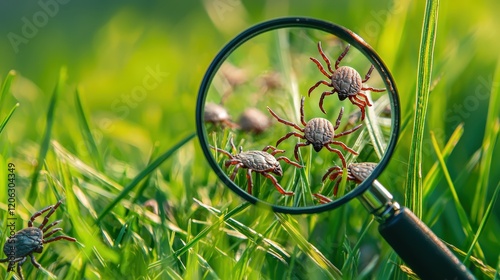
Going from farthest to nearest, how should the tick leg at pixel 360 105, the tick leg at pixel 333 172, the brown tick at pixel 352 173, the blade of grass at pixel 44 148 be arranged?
the blade of grass at pixel 44 148 → the tick leg at pixel 360 105 → the tick leg at pixel 333 172 → the brown tick at pixel 352 173

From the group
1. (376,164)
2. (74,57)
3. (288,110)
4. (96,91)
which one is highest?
(74,57)

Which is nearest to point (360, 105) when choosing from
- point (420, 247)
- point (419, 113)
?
point (419, 113)

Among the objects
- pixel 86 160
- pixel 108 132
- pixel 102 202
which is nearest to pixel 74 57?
pixel 108 132

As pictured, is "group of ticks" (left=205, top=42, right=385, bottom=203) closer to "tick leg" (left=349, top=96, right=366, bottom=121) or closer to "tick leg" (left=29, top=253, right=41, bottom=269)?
"tick leg" (left=349, top=96, right=366, bottom=121)

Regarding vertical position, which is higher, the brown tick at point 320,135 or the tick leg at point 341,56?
the tick leg at point 341,56

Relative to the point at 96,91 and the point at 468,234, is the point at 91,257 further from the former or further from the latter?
the point at 96,91

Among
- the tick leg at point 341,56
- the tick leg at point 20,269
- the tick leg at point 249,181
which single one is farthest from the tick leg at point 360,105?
the tick leg at point 20,269

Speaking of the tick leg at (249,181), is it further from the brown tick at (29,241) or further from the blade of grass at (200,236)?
the brown tick at (29,241)

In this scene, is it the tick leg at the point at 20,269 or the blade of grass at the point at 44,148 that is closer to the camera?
the tick leg at the point at 20,269
